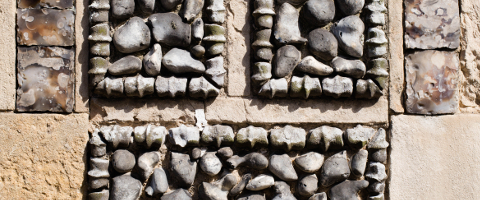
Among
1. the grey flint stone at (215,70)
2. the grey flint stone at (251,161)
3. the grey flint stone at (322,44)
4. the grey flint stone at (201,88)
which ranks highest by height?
the grey flint stone at (322,44)

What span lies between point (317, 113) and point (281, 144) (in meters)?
0.26

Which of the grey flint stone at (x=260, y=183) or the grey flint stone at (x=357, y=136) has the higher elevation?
the grey flint stone at (x=357, y=136)

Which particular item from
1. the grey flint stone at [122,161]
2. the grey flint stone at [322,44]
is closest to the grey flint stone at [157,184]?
the grey flint stone at [122,161]

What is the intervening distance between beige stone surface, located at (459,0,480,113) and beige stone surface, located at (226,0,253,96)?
1.19 meters

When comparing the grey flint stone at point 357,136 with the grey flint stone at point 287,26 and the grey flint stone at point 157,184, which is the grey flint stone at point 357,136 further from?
the grey flint stone at point 157,184

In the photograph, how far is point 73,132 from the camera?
6.31ft

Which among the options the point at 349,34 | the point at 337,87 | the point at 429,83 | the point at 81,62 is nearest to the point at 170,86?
the point at 81,62

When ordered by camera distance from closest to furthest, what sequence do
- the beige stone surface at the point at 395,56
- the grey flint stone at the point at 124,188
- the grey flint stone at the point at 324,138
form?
the grey flint stone at the point at 124,188, the grey flint stone at the point at 324,138, the beige stone surface at the point at 395,56

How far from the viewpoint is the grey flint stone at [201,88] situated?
75.2 inches

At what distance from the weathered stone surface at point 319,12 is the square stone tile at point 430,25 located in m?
0.44

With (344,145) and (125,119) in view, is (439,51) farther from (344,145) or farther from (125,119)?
(125,119)

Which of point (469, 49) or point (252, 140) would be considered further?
point (469, 49)

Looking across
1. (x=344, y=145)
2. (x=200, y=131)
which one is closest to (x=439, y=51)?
(x=344, y=145)

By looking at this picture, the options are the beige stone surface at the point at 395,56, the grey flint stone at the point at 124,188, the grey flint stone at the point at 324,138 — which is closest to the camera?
the grey flint stone at the point at 124,188
